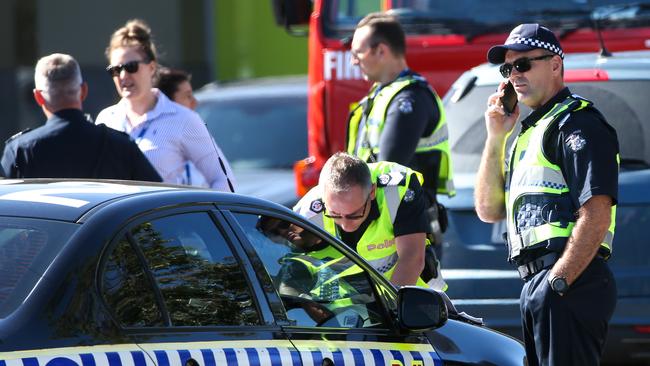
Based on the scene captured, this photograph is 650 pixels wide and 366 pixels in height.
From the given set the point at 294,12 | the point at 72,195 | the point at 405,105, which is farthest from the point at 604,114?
the point at 72,195

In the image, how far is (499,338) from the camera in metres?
4.85

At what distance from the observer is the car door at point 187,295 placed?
3.48 meters

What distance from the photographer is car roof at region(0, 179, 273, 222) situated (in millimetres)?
3602

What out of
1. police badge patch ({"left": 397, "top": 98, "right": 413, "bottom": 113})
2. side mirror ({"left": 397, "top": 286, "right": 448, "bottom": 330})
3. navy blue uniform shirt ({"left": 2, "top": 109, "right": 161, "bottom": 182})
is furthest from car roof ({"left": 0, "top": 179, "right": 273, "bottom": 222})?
police badge patch ({"left": 397, "top": 98, "right": 413, "bottom": 113})

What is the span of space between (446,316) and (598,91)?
266cm

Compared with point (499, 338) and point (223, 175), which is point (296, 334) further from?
point (223, 175)

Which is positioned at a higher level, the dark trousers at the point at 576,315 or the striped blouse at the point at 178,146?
the striped blouse at the point at 178,146

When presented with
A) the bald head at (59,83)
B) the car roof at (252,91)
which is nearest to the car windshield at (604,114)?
the bald head at (59,83)

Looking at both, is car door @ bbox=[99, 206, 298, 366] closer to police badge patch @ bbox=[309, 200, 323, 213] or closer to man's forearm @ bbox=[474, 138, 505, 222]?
police badge patch @ bbox=[309, 200, 323, 213]

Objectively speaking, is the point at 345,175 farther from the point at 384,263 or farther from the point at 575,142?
the point at 575,142

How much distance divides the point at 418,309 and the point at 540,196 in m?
0.72

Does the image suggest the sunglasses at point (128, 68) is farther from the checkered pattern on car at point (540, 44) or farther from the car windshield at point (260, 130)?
the car windshield at point (260, 130)

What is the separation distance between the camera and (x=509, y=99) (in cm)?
519

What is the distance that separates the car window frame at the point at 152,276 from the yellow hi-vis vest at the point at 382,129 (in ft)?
8.43
